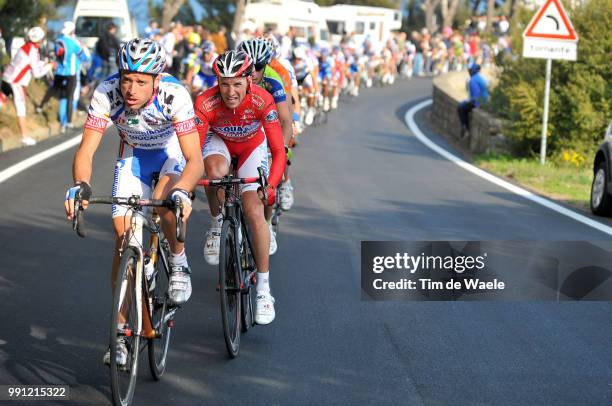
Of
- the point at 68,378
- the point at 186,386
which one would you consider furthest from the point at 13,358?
the point at 186,386

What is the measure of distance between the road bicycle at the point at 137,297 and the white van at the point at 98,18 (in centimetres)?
2637

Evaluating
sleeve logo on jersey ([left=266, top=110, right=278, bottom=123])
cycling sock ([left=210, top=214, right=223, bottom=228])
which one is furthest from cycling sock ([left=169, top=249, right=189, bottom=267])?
cycling sock ([left=210, top=214, right=223, bottom=228])

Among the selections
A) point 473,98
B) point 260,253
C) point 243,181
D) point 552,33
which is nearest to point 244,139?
point 260,253

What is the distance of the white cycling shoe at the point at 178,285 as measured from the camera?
679 cm

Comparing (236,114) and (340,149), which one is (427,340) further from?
(340,149)

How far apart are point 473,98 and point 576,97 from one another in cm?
358

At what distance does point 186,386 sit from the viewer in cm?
646

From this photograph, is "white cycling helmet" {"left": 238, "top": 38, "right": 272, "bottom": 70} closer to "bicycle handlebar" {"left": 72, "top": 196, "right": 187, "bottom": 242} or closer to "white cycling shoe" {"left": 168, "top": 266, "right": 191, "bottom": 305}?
"white cycling shoe" {"left": 168, "top": 266, "right": 191, "bottom": 305}

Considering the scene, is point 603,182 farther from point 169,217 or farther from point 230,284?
point 169,217

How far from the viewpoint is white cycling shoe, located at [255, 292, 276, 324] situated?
7602mm

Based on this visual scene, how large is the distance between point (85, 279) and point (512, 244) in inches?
162

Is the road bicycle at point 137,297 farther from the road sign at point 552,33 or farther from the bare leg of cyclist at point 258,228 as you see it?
the road sign at point 552,33

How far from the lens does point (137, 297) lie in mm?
6016

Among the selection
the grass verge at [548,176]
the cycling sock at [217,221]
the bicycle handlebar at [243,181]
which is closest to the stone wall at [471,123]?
the grass verge at [548,176]
